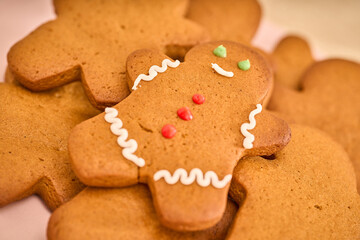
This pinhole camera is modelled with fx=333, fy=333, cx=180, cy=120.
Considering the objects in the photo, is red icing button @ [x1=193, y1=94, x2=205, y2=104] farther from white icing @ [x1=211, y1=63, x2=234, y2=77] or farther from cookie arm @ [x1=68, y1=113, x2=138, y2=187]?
cookie arm @ [x1=68, y1=113, x2=138, y2=187]

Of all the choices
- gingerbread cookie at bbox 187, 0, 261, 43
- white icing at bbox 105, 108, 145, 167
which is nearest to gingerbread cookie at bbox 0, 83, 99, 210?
white icing at bbox 105, 108, 145, 167

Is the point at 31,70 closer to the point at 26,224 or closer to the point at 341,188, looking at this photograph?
the point at 26,224

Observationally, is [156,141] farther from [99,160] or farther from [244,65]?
[244,65]

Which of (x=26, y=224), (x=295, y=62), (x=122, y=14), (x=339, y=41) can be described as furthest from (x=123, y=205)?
(x=339, y=41)

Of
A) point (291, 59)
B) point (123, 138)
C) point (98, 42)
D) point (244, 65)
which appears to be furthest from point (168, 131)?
point (291, 59)

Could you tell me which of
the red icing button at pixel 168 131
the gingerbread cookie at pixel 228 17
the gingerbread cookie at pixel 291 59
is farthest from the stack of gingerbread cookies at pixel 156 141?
the gingerbread cookie at pixel 291 59

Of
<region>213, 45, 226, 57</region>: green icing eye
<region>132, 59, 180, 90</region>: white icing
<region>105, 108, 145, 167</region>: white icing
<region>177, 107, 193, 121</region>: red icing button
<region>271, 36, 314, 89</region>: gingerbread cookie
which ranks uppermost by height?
<region>213, 45, 226, 57</region>: green icing eye

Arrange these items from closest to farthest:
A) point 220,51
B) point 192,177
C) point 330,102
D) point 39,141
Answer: point 192,177 < point 39,141 < point 220,51 < point 330,102
